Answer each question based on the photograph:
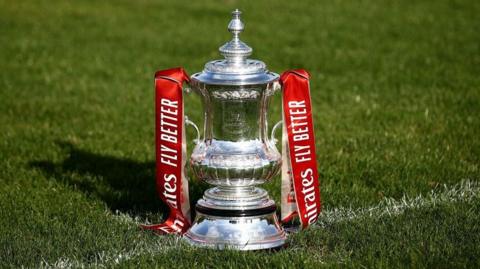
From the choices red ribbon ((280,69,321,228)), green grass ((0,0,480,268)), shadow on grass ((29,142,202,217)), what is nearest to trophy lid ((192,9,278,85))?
red ribbon ((280,69,321,228))

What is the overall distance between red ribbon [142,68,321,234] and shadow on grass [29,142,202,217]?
0.69m

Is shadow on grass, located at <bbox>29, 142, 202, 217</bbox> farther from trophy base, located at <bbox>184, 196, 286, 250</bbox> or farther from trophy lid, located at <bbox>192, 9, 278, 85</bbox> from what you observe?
trophy lid, located at <bbox>192, 9, 278, 85</bbox>

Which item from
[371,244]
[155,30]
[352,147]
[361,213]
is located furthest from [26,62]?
[371,244]

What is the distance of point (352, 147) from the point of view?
798cm

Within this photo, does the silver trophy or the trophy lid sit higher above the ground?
the trophy lid

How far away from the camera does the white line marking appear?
5.11 metres

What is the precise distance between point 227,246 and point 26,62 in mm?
7866

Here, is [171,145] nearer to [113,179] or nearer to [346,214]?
[346,214]

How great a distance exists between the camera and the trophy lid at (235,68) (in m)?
5.23

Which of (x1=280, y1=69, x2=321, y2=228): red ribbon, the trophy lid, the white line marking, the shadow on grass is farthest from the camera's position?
the shadow on grass

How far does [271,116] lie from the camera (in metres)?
9.52

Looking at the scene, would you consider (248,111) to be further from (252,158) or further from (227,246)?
(227,246)

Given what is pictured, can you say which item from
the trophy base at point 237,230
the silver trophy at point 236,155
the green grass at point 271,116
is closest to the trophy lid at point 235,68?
the silver trophy at point 236,155

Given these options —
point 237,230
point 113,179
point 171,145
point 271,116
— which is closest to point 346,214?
point 237,230
